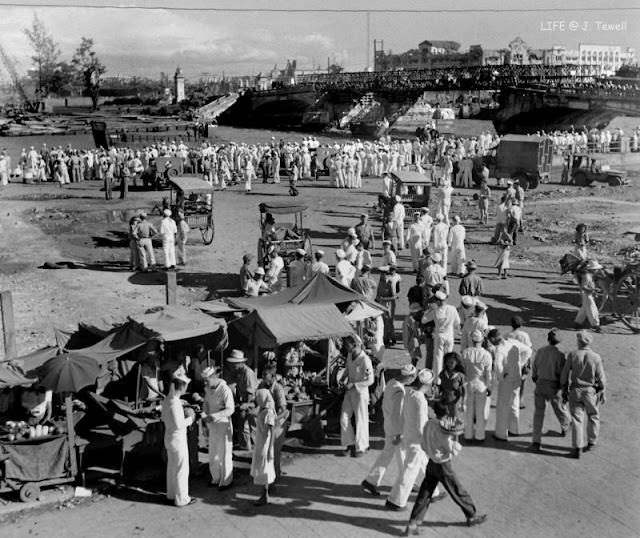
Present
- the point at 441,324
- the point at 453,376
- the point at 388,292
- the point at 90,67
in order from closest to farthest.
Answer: the point at 453,376 < the point at 441,324 < the point at 388,292 < the point at 90,67

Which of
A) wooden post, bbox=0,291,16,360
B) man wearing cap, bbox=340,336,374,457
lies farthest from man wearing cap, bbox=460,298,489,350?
wooden post, bbox=0,291,16,360

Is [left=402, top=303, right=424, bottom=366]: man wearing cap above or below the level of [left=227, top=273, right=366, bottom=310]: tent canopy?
below

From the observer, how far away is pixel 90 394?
1024 centimetres

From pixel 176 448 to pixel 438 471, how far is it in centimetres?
304

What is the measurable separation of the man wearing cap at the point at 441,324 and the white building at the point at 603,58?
7780cm

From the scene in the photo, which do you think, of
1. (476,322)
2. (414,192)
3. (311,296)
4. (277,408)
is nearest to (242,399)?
(277,408)

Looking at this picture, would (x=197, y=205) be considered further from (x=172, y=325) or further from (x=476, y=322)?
(x=476, y=322)

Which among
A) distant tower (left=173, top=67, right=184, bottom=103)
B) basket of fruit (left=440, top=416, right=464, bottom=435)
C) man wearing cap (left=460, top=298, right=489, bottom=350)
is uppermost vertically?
distant tower (left=173, top=67, right=184, bottom=103)

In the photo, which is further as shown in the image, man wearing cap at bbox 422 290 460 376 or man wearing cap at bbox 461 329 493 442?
man wearing cap at bbox 422 290 460 376

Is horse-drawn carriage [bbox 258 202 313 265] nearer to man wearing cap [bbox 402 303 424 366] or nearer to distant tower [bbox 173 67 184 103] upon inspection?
man wearing cap [bbox 402 303 424 366]

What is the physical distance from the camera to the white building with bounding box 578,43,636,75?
8321 centimetres

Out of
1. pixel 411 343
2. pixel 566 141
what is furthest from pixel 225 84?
pixel 411 343

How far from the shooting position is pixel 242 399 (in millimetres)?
10312

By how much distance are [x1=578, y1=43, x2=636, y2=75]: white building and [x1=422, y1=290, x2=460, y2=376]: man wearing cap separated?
255 ft
